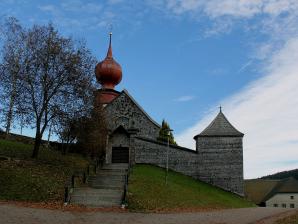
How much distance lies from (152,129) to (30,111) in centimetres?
1495

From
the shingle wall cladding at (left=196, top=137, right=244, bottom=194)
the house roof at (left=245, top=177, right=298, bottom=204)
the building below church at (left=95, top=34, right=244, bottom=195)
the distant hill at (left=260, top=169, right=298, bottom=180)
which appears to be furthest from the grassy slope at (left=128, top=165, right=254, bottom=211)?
the distant hill at (left=260, top=169, right=298, bottom=180)

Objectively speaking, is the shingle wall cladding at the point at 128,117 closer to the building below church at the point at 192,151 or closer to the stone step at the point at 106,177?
the building below church at the point at 192,151

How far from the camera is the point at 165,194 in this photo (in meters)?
24.5

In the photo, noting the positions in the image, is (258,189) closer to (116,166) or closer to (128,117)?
(128,117)

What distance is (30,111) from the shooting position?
86.5 ft

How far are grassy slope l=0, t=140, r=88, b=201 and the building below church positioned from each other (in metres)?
7.81

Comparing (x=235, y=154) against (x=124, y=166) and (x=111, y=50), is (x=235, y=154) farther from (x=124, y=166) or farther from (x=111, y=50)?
(x=111, y=50)

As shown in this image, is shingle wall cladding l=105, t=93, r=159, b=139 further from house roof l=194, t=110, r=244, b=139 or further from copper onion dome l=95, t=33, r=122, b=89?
copper onion dome l=95, t=33, r=122, b=89

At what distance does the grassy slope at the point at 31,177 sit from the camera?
68.0ft

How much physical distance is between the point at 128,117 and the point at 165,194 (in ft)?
51.7

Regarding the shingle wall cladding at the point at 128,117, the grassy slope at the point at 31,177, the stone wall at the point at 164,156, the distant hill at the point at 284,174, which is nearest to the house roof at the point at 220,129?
the stone wall at the point at 164,156

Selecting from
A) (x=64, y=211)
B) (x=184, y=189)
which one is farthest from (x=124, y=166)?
(x=64, y=211)

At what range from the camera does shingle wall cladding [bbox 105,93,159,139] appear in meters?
38.7

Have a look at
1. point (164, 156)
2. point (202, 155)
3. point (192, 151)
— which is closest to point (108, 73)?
point (164, 156)
